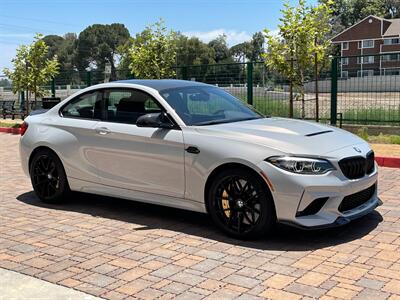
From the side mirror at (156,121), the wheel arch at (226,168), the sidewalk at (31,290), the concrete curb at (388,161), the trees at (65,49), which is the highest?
the trees at (65,49)

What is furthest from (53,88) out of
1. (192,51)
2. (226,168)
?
(192,51)

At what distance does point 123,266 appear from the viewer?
4762 millimetres

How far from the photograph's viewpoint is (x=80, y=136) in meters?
6.67

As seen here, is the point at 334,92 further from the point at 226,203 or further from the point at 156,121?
the point at 226,203

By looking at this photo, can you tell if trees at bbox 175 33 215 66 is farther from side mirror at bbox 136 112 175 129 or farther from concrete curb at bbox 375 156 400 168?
side mirror at bbox 136 112 175 129

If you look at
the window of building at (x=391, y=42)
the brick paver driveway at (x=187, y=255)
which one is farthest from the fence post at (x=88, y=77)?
the window of building at (x=391, y=42)

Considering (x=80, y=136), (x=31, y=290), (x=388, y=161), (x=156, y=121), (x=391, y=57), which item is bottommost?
(x=31, y=290)

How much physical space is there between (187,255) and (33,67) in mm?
15835

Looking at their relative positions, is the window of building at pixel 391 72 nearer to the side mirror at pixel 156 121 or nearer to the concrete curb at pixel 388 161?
the concrete curb at pixel 388 161

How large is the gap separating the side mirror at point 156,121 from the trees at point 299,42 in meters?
7.89

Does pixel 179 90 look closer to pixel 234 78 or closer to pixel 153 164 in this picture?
pixel 153 164

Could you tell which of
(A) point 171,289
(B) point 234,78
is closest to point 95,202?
(A) point 171,289

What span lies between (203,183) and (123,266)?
1.29 metres

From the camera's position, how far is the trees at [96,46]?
137 m
